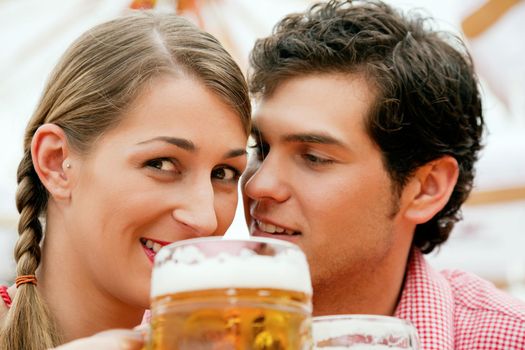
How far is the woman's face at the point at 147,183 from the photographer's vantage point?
1294 mm

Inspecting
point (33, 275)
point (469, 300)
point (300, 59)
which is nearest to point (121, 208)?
point (33, 275)

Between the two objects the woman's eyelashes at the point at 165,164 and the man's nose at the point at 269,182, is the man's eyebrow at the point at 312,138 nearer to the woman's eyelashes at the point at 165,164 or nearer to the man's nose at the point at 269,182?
the man's nose at the point at 269,182

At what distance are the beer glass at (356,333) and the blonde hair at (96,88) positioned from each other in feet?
2.11

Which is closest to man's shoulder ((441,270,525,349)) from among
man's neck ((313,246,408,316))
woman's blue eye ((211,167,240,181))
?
man's neck ((313,246,408,316))

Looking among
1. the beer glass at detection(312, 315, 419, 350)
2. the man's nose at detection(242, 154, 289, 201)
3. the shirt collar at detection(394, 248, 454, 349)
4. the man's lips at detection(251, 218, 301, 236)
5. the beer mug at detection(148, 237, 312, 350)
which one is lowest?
the shirt collar at detection(394, 248, 454, 349)

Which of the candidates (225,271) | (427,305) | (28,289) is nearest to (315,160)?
(427,305)

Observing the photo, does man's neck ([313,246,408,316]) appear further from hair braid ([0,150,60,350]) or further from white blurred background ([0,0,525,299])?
white blurred background ([0,0,525,299])

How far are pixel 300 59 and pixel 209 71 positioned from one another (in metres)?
0.83

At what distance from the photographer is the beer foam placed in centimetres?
68

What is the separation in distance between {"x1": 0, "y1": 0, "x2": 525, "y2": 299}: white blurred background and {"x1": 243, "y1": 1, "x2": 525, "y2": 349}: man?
2.47 meters

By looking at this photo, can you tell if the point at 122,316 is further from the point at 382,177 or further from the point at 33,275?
the point at 382,177

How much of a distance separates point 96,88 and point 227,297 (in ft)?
2.81

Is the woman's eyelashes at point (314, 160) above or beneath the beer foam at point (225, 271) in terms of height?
beneath

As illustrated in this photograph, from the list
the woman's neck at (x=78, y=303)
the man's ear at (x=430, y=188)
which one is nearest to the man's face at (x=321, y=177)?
the man's ear at (x=430, y=188)
